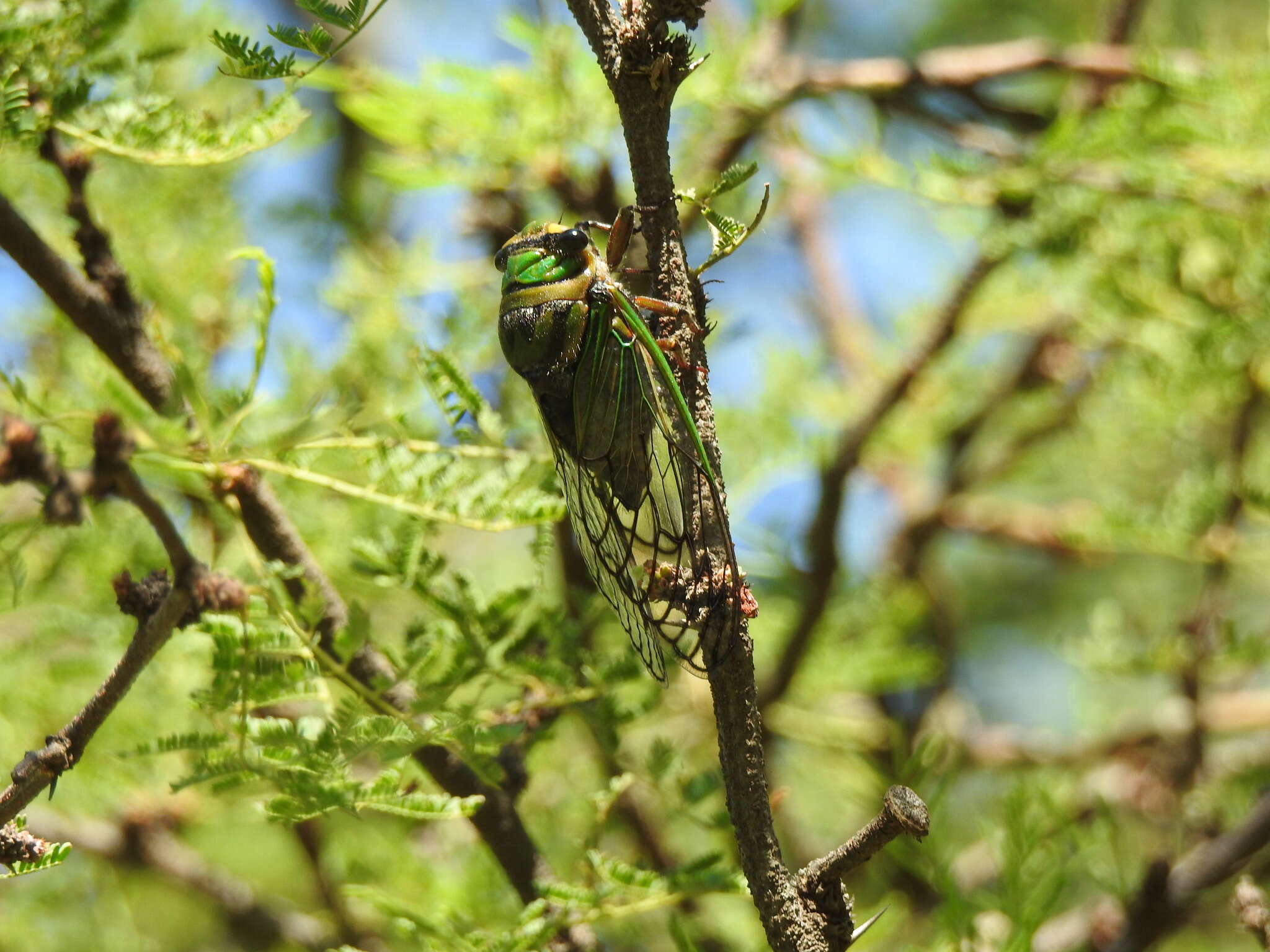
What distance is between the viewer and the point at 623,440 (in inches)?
58.7

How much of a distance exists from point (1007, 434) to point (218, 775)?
2.52 m

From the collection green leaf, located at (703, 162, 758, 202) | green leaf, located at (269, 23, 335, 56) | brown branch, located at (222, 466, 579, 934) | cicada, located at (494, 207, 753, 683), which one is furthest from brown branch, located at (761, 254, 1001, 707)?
green leaf, located at (269, 23, 335, 56)

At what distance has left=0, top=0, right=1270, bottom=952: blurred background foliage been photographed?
1.42 metres

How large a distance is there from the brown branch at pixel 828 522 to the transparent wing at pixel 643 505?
75 cm

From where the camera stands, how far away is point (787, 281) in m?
4.32

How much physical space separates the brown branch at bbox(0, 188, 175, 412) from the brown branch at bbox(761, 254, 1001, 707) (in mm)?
1222

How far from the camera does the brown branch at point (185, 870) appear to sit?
2344 mm

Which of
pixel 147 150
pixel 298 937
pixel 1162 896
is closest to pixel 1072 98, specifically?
pixel 1162 896

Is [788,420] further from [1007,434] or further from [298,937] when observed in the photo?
[298,937]

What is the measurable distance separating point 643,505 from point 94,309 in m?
0.68

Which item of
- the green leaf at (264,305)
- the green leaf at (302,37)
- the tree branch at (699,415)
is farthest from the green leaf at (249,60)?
the tree branch at (699,415)

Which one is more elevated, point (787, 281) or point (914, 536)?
point (787, 281)

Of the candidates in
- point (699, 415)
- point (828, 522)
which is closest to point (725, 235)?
point (699, 415)

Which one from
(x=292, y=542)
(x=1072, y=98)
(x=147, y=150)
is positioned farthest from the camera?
(x=1072, y=98)
